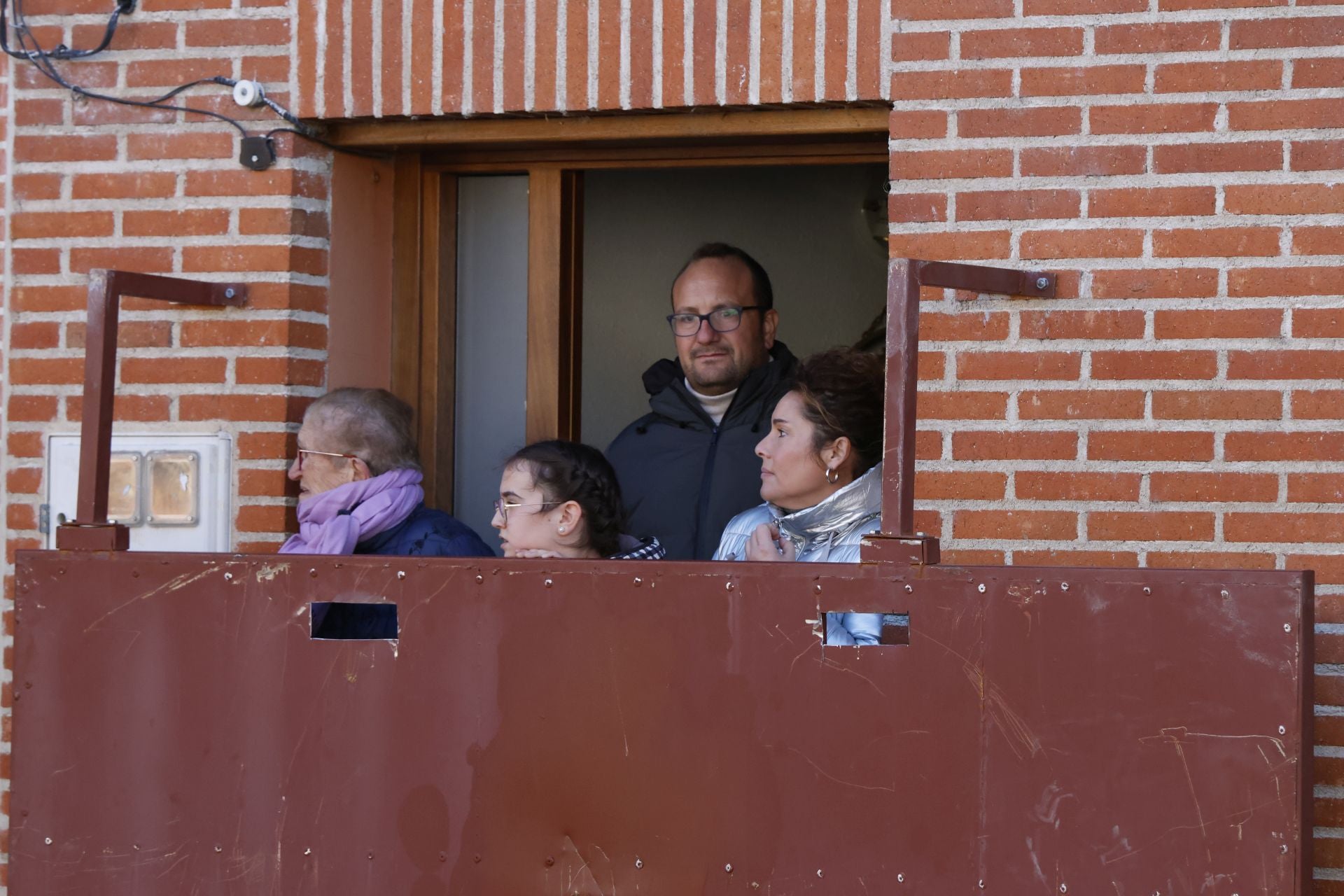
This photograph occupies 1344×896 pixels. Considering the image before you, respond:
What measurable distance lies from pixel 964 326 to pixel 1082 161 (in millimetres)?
416

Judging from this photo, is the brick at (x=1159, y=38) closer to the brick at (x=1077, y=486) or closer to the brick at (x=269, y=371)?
the brick at (x=1077, y=486)

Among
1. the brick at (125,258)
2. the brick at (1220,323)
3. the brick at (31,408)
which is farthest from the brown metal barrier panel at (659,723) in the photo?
the brick at (31,408)

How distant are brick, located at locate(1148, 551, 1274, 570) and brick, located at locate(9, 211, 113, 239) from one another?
2.52m

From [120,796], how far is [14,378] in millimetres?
1275

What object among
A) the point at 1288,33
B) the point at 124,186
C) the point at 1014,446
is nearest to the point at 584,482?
the point at 1014,446

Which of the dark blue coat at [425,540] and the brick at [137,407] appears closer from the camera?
the dark blue coat at [425,540]

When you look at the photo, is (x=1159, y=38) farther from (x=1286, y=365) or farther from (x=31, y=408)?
(x=31, y=408)

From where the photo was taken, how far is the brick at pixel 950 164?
3482mm

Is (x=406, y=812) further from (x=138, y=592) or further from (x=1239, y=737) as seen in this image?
(x=1239, y=737)

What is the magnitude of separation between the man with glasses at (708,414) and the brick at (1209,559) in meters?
1.07

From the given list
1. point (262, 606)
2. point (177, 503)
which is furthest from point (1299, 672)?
point (177, 503)

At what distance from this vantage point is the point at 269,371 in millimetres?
3893

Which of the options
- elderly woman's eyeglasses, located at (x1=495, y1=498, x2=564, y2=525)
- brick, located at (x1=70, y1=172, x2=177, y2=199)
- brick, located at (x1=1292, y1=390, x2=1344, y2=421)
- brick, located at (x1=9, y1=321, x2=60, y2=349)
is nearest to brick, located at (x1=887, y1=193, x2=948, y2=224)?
brick, located at (x1=1292, y1=390, x2=1344, y2=421)

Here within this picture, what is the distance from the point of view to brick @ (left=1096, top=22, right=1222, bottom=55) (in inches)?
133
